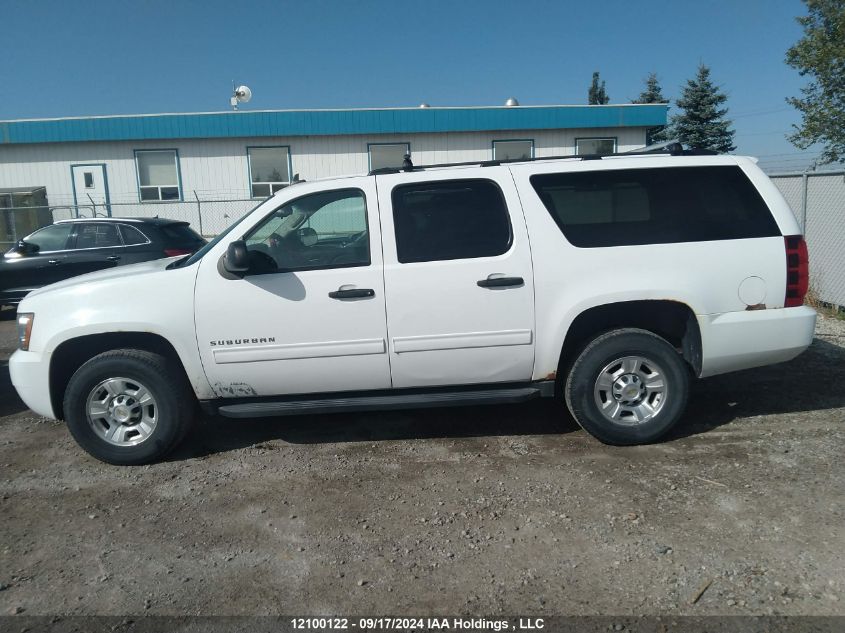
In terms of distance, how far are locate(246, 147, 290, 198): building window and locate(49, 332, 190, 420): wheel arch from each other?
55.5ft

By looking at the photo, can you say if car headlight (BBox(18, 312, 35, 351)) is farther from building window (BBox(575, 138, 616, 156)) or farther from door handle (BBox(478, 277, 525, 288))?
building window (BBox(575, 138, 616, 156))

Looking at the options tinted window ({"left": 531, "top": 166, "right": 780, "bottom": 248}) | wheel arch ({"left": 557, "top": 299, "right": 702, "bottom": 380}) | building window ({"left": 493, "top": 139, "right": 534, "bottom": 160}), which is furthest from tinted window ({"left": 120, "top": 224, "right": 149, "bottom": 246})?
building window ({"left": 493, "top": 139, "right": 534, "bottom": 160})

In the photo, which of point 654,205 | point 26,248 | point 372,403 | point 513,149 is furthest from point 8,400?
point 513,149

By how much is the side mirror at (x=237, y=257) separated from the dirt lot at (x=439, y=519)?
1419 mm

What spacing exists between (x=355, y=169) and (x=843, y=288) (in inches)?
601

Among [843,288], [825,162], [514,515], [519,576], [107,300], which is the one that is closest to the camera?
[519,576]

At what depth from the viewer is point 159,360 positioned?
4.37 metres

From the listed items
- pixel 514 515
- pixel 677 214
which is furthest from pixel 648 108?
pixel 514 515

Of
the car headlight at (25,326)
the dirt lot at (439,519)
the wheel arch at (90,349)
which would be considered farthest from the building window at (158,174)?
the wheel arch at (90,349)

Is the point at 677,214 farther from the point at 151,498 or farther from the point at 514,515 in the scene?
the point at 151,498

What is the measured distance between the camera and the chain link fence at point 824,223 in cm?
865

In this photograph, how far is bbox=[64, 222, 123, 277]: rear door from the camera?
9820 millimetres

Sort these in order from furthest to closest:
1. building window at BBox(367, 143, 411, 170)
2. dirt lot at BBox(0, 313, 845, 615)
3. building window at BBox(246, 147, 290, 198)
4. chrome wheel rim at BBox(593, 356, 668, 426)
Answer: building window at BBox(367, 143, 411, 170), building window at BBox(246, 147, 290, 198), chrome wheel rim at BBox(593, 356, 668, 426), dirt lot at BBox(0, 313, 845, 615)

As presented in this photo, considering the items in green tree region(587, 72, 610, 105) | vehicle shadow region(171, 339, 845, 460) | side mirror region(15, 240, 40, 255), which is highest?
green tree region(587, 72, 610, 105)
